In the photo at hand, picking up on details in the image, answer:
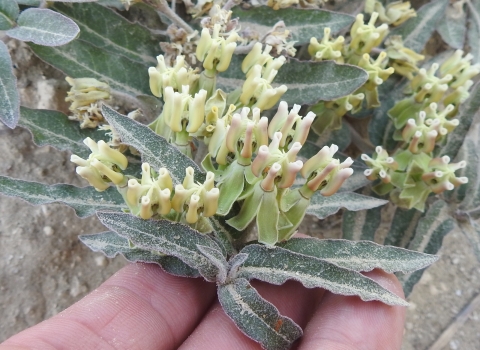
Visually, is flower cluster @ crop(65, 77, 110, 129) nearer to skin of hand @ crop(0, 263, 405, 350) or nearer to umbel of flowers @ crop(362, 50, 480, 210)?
skin of hand @ crop(0, 263, 405, 350)

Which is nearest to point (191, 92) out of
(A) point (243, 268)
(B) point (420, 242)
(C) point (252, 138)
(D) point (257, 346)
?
(C) point (252, 138)

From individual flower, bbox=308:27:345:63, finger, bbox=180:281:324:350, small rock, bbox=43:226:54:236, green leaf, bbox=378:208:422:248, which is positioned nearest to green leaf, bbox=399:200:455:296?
green leaf, bbox=378:208:422:248

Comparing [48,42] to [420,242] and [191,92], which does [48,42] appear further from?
[420,242]

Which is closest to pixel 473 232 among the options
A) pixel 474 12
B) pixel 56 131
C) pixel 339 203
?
pixel 339 203

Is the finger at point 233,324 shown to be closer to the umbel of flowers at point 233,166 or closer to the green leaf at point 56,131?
the umbel of flowers at point 233,166

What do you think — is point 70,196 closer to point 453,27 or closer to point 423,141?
point 423,141

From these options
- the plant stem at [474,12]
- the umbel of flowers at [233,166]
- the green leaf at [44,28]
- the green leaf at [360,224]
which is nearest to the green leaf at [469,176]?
the green leaf at [360,224]
